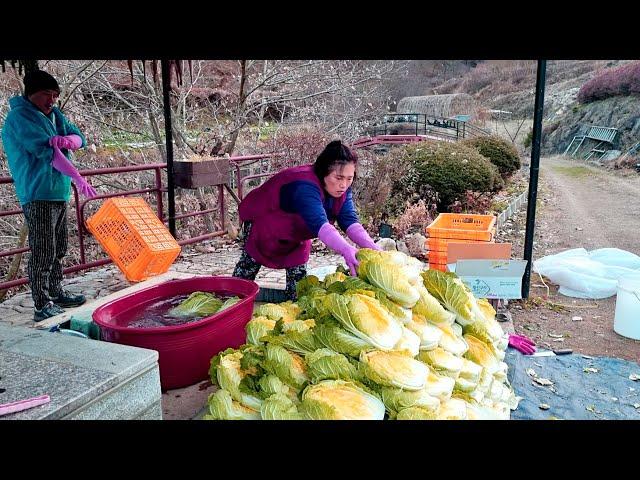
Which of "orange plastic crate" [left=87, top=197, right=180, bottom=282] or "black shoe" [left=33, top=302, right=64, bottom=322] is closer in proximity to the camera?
"black shoe" [left=33, top=302, right=64, bottom=322]

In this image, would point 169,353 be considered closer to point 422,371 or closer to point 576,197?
point 422,371

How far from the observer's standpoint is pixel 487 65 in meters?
42.1

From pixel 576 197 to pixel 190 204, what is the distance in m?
13.1

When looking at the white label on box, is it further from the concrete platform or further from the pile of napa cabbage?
the concrete platform

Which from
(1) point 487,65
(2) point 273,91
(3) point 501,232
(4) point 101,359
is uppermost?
(1) point 487,65

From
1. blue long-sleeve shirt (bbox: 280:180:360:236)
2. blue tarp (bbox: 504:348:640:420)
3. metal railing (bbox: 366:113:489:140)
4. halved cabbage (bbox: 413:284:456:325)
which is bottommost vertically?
blue tarp (bbox: 504:348:640:420)

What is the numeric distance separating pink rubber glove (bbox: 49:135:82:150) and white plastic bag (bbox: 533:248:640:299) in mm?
6468

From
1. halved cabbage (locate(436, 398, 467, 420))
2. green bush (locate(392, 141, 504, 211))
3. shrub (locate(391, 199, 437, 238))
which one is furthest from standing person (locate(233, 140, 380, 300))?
green bush (locate(392, 141, 504, 211))

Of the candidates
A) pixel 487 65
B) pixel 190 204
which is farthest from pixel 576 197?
pixel 487 65

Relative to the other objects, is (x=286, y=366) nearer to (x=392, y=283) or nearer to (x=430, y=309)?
(x=392, y=283)

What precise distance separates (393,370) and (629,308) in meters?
4.60

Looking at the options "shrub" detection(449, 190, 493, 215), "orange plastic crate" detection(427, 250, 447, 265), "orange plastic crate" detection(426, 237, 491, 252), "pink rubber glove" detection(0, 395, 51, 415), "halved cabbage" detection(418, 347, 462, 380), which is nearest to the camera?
"pink rubber glove" detection(0, 395, 51, 415)

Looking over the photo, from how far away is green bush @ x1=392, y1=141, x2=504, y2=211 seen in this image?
1171cm
